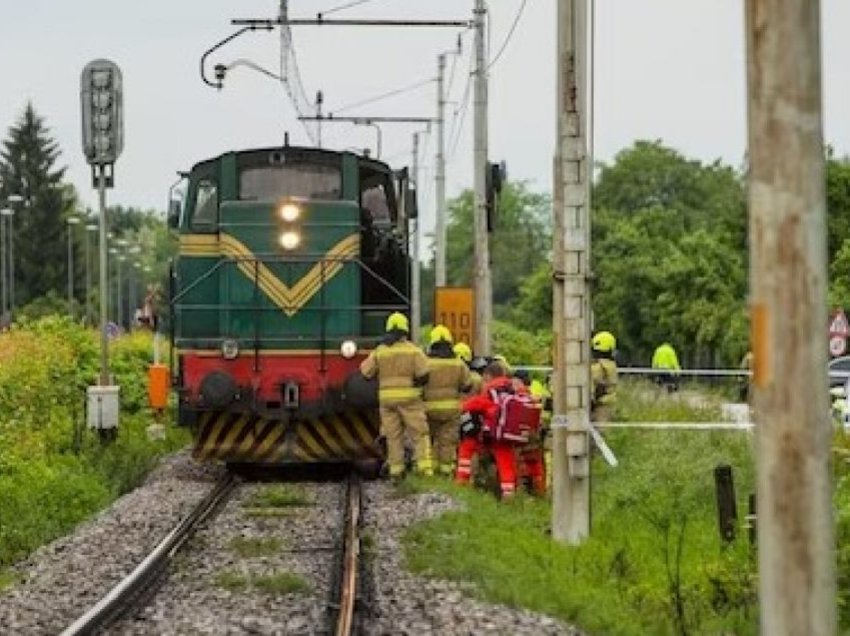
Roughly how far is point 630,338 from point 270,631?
201 ft

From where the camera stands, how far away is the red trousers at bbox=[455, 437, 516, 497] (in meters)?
19.2

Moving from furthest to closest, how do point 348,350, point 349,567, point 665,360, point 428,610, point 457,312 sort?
point 665,360, point 457,312, point 348,350, point 349,567, point 428,610

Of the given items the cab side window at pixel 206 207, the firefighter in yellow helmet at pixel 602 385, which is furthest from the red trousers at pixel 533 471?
the cab side window at pixel 206 207

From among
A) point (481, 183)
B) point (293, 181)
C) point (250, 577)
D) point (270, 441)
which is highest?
point (481, 183)

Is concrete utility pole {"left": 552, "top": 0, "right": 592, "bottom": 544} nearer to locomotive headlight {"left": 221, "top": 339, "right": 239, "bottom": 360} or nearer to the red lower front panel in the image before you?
the red lower front panel

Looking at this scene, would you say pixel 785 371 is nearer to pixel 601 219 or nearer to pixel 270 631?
pixel 270 631

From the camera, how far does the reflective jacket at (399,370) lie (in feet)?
67.1

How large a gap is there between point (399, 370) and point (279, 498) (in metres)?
2.23

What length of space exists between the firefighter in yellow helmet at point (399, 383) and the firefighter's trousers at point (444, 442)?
0.67 meters

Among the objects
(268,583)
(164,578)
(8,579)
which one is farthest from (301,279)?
(268,583)

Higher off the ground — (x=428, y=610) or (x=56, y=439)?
(x=56, y=439)

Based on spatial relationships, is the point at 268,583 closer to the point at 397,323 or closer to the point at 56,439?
the point at 397,323

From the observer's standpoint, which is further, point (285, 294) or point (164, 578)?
point (285, 294)

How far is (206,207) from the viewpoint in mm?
22547
